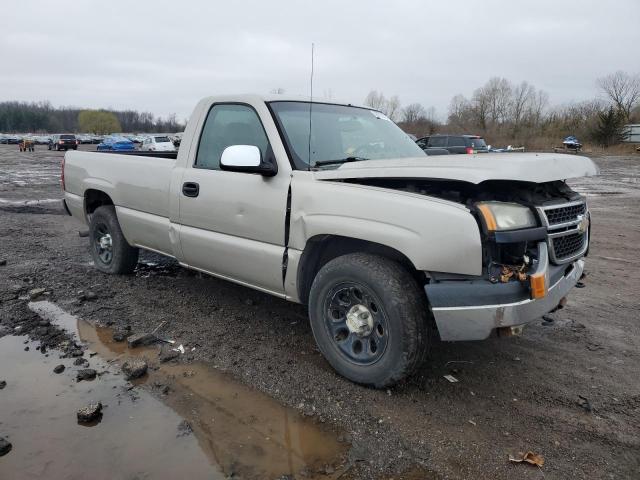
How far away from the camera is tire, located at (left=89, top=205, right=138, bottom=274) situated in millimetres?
5566

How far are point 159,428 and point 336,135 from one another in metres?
2.55

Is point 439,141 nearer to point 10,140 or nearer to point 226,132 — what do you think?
point 226,132

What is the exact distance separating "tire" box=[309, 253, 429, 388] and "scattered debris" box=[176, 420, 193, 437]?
3.42 feet

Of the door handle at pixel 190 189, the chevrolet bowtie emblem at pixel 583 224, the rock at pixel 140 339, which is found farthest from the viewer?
the door handle at pixel 190 189

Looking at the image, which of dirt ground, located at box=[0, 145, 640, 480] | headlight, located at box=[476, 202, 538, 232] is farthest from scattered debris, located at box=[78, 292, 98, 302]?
headlight, located at box=[476, 202, 538, 232]

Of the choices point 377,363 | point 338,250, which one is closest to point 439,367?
point 377,363

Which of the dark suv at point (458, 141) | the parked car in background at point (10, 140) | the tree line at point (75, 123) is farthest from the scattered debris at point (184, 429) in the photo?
the tree line at point (75, 123)

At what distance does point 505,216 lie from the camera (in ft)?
9.45

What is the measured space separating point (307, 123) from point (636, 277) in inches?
178

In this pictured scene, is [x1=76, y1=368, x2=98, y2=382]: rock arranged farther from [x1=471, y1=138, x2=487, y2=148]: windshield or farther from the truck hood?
[x1=471, y1=138, x2=487, y2=148]: windshield

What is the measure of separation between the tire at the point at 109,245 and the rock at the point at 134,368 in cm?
221

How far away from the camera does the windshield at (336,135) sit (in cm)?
385

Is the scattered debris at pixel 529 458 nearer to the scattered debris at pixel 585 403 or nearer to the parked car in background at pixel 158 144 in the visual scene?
the scattered debris at pixel 585 403

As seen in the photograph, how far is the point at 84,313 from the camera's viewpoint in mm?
4699
